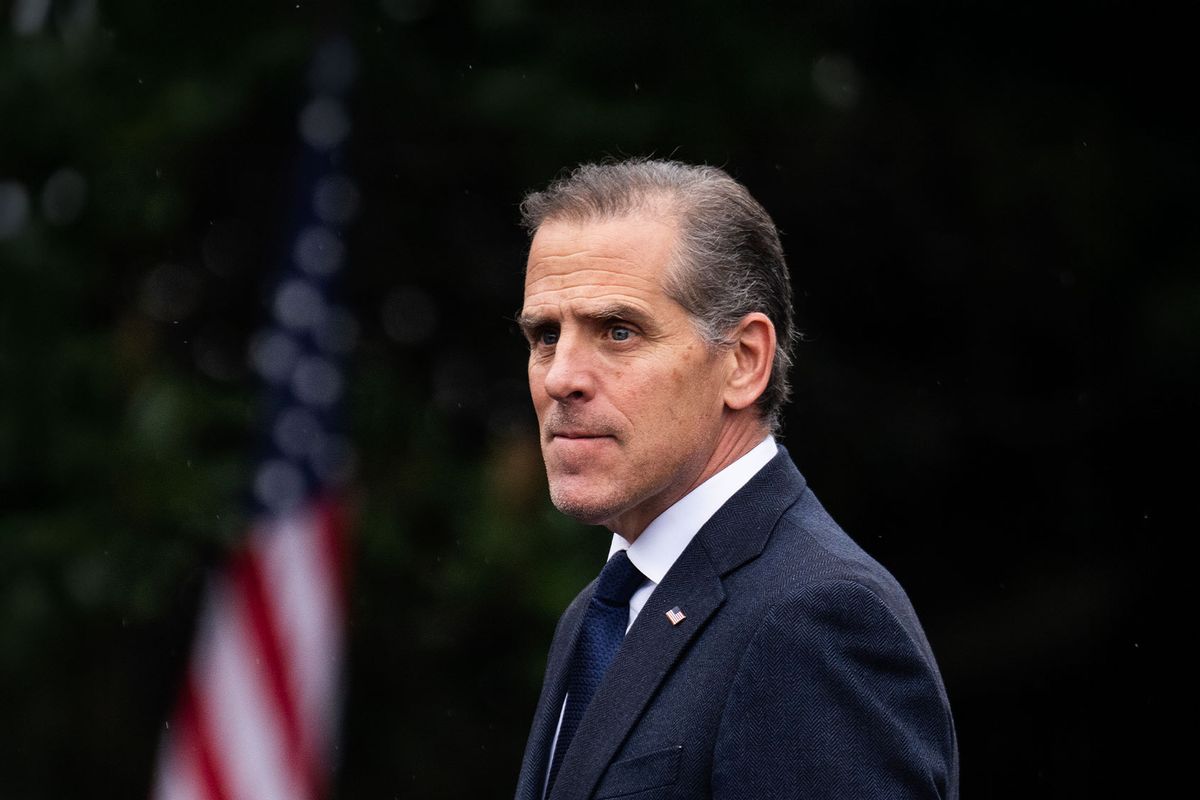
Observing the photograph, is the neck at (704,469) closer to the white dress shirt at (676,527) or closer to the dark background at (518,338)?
the white dress shirt at (676,527)

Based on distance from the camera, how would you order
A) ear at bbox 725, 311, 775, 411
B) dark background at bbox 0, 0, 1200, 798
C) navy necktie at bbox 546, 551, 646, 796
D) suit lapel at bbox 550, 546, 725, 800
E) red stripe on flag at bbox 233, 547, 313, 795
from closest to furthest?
1. suit lapel at bbox 550, 546, 725, 800
2. navy necktie at bbox 546, 551, 646, 796
3. ear at bbox 725, 311, 775, 411
4. red stripe on flag at bbox 233, 547, 313, 795
5. dark background at bbox 0, 0, 1200, 798

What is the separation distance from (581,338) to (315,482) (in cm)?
337

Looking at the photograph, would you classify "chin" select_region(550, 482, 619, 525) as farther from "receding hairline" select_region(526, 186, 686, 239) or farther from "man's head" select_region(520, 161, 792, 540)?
"receding hairline" select_region(526, 186, 686, 239)

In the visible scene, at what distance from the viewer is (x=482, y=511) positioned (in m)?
6.41

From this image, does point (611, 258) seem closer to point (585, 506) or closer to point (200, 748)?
point (585, 506)

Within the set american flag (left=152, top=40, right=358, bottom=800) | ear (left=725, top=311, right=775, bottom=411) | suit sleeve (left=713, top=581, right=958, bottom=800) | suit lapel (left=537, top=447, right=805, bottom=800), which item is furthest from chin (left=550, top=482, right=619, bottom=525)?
american flag (left=152, top=40, right=358, bottom=800)

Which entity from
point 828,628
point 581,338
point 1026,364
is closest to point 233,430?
point 1026,364

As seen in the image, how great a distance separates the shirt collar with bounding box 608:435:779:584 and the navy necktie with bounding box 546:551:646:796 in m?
0.03

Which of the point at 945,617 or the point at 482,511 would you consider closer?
the point at 482,511

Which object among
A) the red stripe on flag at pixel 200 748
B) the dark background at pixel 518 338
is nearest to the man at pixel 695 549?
the red stripe on flag at pixel 200 748

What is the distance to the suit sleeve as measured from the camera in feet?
7.05

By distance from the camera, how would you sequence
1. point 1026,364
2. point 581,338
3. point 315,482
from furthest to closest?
1. point 1026,364
2. point 315,482
3. point 581,338

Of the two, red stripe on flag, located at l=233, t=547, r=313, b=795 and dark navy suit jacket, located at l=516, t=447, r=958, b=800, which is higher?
dark navy suit jacket, located at l=516, t=447, r=958, b=800

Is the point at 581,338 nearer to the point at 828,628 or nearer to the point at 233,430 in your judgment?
the point at 828,628
